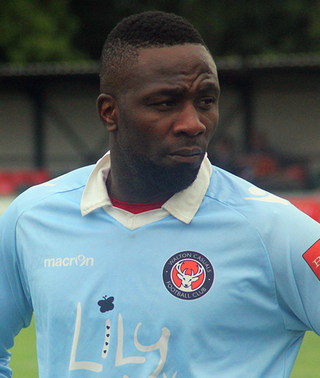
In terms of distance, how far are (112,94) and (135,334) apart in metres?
0.75

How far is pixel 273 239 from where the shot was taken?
1.79 m

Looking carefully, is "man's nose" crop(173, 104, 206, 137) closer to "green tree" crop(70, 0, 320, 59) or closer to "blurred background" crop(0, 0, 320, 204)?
"blurred background" crop(0, 0, 320, 204)

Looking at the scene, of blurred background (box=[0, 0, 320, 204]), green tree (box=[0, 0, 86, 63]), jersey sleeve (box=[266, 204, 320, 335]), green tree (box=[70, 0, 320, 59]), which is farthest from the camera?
green tree (box=[70, 0, 320, 59])

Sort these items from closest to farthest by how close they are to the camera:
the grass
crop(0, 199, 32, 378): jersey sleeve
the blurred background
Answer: crop(0, 199, 32, 378): jersey sleeve
the grass
the blurred background

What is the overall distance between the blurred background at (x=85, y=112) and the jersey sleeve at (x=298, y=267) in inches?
525

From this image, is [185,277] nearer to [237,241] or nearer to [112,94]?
[237,241]

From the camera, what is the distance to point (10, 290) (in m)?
2.13

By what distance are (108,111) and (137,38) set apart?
26cm

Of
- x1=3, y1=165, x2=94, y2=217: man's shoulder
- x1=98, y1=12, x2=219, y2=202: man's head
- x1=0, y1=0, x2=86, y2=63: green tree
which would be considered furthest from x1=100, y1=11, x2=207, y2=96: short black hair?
x1=0, y1=0, x2=86, y2=63: green tree

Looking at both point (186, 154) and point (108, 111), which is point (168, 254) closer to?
point (186, 154)

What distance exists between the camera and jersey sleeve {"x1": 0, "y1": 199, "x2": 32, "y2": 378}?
6.89 ft

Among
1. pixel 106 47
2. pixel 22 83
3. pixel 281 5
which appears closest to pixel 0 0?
pixel 22 83

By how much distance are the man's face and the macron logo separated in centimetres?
36

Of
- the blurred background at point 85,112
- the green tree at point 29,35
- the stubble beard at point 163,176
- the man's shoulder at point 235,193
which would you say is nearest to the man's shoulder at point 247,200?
the man's shoulder at point 235,193
